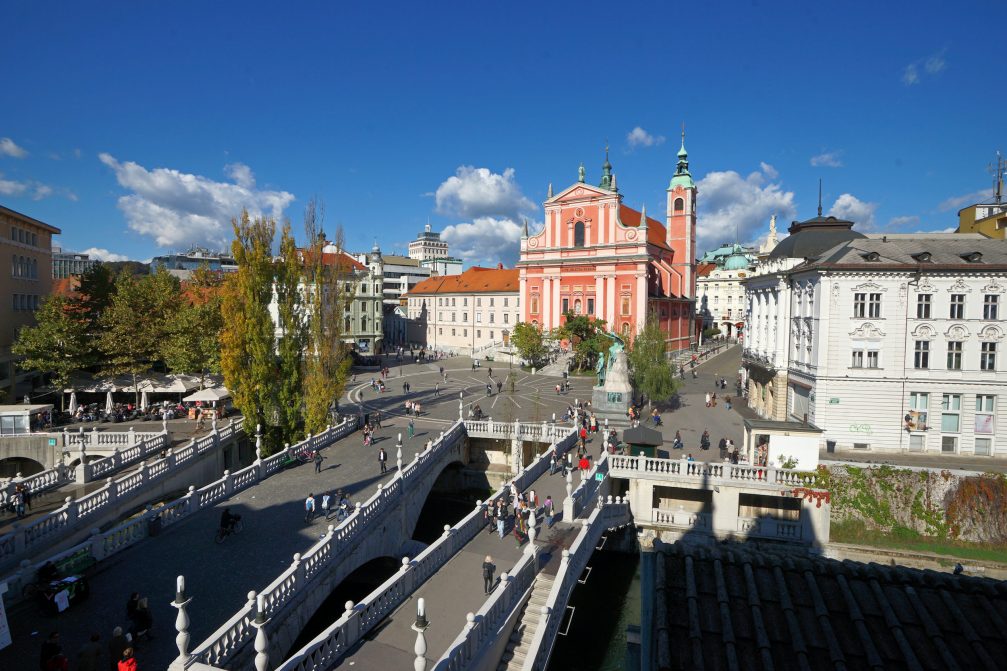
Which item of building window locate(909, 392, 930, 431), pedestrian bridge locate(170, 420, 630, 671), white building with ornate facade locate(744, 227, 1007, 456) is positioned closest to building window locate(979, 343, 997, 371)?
white building with ornate facade locate(744, 227, 1007, 456)

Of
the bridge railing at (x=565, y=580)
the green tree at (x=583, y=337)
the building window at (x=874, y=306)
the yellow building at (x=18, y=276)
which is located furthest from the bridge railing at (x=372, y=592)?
the green tree at (x=583, y=337)

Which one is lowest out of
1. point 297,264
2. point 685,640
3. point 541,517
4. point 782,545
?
point 782,545

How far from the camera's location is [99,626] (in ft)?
39.8

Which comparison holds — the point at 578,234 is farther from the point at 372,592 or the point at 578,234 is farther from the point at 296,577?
the point at 296,577

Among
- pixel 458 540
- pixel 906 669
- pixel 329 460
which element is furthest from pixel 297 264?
pixel 906 669

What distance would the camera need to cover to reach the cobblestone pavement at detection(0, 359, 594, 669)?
1188 cm

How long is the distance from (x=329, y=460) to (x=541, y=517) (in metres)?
10.5

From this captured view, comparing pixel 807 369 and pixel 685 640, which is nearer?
pixel 685 640

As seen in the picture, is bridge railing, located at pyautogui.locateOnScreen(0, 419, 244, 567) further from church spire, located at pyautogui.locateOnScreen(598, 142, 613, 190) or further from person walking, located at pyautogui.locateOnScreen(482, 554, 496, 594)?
church spire, located at pyautogui.locateOnScreen(598, 142, 613, 190)

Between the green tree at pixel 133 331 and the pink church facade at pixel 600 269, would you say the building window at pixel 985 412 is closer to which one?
the pink church facade at pixel 600 269

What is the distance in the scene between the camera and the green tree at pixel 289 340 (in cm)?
2717

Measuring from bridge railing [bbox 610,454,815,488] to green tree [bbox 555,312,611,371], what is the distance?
28337 mm

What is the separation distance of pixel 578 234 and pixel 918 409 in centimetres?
4315

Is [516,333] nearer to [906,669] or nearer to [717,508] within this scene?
[717,508]
